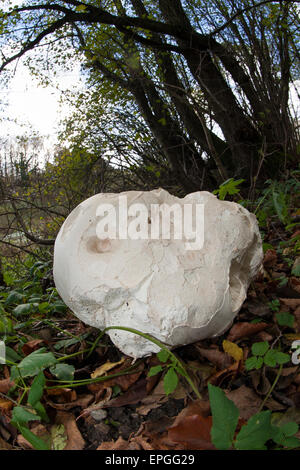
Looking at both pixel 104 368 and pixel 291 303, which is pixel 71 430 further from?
pixel 291 303

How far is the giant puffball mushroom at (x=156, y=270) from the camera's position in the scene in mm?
1438

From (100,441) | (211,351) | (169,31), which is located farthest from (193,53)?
(100,441)

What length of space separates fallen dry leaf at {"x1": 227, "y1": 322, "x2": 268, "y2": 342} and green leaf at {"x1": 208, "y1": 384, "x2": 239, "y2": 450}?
73 centimetres

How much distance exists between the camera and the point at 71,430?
139 centimetres

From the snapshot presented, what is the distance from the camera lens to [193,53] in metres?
5.35

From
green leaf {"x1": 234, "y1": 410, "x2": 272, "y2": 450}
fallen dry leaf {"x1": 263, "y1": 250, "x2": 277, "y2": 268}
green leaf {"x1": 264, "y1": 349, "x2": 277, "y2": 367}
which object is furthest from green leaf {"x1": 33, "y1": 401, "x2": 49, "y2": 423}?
fallen dry leaf {"x1": 263, "y1": 250, "x2": 277, "y2": 268}

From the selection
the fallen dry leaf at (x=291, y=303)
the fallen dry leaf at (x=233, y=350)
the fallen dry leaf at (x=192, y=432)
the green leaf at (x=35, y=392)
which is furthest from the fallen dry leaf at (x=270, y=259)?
the green leaf at (x=35, y=392)

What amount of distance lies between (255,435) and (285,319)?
2.90ft

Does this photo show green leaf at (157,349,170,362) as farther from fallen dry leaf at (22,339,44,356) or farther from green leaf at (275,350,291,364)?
fallen dry leaf at (22,339,44,356)

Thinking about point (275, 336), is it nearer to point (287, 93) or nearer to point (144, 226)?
point (144, 226)

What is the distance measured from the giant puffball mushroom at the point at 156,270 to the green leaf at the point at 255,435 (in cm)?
50

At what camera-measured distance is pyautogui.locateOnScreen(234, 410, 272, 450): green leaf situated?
92 cm

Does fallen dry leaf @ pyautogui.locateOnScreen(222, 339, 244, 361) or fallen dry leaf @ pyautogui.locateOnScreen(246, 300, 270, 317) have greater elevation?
fallen dry leaf @ pyautogui.locateOnScreen(246, 300, 270, 317)

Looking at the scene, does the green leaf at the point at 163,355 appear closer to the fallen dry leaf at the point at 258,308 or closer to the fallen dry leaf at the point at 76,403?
the fallen dry leaf at the point at 76,403
